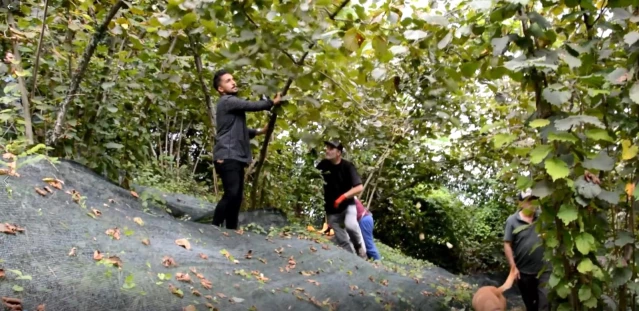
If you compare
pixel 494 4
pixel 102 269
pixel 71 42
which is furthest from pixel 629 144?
pixel 71 42

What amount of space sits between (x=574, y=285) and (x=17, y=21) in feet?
11.2

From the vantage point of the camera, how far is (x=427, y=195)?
884 cm

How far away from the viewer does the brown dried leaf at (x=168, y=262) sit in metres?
2.57

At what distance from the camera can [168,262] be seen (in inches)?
102

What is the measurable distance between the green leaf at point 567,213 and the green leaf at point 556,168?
17 cm

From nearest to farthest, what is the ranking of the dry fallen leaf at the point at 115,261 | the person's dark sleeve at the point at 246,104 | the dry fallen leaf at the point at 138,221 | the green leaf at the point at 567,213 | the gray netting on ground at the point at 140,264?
1. the green leaf at the point at 567,213
2. the gray netting on ground at the point at 140,264
3. the dry fallen leaf at the point at 115,261
4. the dry fallen leaf at the point at 138,221
5. the person's dark sleeve at the point at 246,104

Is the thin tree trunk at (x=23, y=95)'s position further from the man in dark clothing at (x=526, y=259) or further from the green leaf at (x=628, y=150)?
the man in dark clothing at (x=526, y=259)

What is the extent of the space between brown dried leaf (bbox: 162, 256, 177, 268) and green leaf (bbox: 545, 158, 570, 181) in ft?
5.42

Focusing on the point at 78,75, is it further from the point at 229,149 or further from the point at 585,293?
the point at 585,293

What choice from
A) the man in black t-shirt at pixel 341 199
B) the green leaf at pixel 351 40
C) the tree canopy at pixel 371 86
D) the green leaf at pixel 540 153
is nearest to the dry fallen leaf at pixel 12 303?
the tree canopy at pixel 371 86

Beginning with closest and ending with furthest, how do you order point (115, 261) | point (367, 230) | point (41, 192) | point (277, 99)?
1. point (115, 261)
2. point (41, 192)
3. point (277, 99)
4. point (367, 230)

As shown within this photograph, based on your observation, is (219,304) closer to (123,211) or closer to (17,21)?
(123,211)

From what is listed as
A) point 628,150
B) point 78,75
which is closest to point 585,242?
point 628,150

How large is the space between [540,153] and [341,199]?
3.48 m
